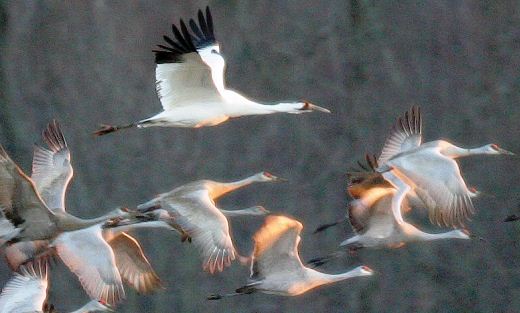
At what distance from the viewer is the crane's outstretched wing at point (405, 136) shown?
1158 centimetres

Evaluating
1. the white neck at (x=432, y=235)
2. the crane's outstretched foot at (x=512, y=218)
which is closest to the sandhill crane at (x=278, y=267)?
the white neck at (x=432, y=235)

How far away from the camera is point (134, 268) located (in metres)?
11.3

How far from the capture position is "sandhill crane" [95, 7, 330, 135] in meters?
10.0

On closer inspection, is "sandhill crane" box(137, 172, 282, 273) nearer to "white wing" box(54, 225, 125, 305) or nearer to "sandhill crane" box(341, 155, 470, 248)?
"white wing" box(54, 225, 125, 305)

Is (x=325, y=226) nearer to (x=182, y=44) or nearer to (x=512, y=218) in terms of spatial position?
(x=512, y=218)

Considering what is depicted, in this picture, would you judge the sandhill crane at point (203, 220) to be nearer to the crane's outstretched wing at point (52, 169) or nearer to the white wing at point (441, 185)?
the crane's outstretched wing at point (52, 169)

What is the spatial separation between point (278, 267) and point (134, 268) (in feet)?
3.09

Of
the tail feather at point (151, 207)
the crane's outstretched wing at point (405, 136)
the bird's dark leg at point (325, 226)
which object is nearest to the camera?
the tail feather at point (151, 207)

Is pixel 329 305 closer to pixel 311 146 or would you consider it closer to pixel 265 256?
pixel 311 146

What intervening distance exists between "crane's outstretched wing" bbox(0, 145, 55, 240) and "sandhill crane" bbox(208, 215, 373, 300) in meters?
1.16

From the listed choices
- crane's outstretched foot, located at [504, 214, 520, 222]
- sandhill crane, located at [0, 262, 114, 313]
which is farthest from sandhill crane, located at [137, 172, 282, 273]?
crane's outstretched foot, located at [504, 214, 520, 222]

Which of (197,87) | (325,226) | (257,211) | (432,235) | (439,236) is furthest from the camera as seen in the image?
(325,226)

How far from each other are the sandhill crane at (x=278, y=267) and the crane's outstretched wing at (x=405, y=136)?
1033 millimetres

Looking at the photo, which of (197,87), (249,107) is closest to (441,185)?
(249,107)
